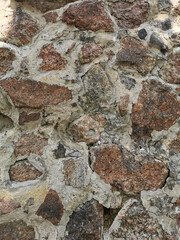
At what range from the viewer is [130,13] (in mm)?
1120

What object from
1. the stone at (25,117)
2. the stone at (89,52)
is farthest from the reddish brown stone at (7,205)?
the stone at (89,52)

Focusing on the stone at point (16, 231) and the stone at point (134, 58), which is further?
the stone at point (134, 58)

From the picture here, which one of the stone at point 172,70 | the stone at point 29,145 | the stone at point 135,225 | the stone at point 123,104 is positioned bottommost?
the stone at point 135,225

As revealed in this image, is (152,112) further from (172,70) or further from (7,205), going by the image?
(7,205)

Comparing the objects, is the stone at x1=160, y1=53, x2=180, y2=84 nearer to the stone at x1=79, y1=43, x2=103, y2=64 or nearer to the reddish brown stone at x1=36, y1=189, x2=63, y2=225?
the stone at x1=79, y1=43, x2=103, y2=64

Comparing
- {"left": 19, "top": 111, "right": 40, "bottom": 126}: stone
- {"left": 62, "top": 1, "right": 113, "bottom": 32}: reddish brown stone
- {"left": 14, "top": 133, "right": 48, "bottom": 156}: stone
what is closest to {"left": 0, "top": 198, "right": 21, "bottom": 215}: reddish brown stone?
{"left": 14, "top": 133, "right": 48, "bottom": 156}: stone

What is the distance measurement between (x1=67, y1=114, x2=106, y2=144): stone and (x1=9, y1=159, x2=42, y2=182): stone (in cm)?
22

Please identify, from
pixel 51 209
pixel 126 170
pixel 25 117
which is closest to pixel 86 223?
pixel 51 209

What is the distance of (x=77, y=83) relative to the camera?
1.08 m

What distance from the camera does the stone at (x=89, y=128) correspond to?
1.06 metres

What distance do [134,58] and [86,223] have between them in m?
0.72

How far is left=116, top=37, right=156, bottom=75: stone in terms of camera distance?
1083mm

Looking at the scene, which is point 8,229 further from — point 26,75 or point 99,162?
point 26,75

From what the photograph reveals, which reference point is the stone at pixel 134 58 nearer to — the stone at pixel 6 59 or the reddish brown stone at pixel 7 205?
the stone at pixel 6 59
